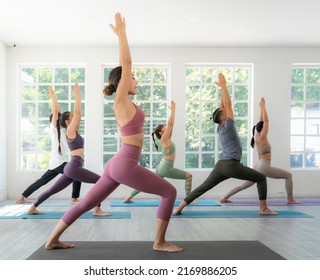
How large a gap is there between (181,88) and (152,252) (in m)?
5.40

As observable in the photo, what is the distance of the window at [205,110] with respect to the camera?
8.56m

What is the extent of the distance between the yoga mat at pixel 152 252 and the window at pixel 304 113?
17.4ft

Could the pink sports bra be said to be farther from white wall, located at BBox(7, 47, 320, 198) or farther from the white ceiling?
A: white wall, located at BBox(7, 47, 320, 198)

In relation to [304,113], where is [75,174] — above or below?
below

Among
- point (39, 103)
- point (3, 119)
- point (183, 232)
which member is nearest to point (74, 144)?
point (183, 232)

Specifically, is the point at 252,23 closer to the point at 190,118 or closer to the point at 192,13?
the point at 192,13

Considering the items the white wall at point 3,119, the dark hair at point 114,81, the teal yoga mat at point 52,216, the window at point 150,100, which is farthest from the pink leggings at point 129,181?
the window at point 150,100

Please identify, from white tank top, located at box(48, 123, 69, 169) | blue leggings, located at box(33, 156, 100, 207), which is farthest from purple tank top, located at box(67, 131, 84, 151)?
white tank top, located at box(48, 123, 69, 169)

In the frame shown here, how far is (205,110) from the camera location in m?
8.59

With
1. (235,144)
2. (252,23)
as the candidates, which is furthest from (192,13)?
(235,144)

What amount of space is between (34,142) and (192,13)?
3876mm

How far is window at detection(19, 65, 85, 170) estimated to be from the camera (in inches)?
333

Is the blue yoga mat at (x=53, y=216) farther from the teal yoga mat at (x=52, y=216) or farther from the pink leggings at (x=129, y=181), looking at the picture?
the pink leggings at (x=129, y=181)

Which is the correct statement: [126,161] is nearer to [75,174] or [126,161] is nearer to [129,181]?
[129,181]
